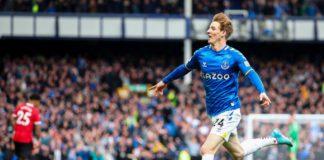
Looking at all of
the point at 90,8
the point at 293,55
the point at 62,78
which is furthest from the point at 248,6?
the point at 62,78

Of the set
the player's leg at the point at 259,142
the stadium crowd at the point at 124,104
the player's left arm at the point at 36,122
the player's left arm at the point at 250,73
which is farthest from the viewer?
the stadium crowd at the point at 124,104

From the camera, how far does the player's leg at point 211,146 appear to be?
920cm

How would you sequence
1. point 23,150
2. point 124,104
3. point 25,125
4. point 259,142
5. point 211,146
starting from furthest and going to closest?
point 124,104 → point 23,150 → point 25,125 → point 259,142 → point 211,146

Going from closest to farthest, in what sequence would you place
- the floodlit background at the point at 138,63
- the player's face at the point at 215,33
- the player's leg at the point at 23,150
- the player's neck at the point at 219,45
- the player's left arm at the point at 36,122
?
the player's face at the point at 215,33, the player's neck at the point at 219,45, the player's left arm at the point at 36,122, the player's leg at the point at 23,150, the floodlit background at the point at 138,63

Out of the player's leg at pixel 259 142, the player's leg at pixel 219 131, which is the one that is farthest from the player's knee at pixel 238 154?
the player's leg at pixel 219 131

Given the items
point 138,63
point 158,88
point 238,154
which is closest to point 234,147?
point 238,154

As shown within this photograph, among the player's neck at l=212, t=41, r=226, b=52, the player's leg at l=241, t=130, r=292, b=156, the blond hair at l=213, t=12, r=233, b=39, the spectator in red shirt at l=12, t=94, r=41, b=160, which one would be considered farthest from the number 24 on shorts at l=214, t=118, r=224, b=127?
the spectator in red shirt at l=12, t=94, r=41, b=160

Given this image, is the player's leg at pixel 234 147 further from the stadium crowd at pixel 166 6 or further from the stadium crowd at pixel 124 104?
the stadium crowd at pixel 166 6

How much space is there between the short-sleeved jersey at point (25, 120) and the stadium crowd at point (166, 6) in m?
18.4

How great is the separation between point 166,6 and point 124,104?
308 inches

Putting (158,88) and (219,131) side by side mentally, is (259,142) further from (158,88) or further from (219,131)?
(158,88)

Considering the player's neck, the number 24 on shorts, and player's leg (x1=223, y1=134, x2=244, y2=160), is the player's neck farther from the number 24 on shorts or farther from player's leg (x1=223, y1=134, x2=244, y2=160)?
player's leg (x1=223, y1=134, x2=244, y2=160)

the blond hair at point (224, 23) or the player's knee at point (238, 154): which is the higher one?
the blond hair at point (224, 23)

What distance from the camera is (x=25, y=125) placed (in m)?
14.4
